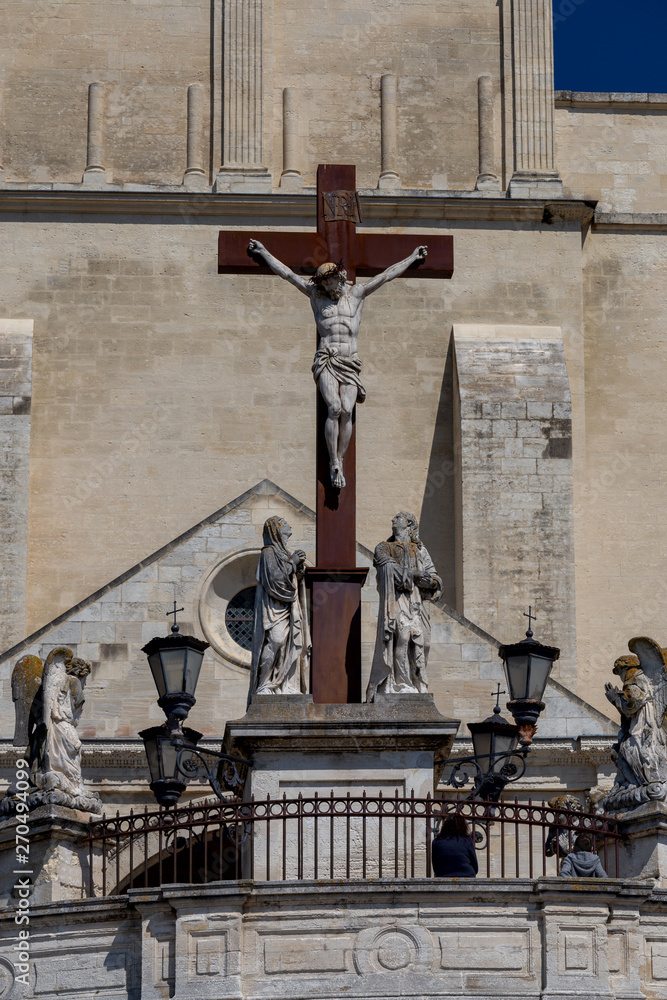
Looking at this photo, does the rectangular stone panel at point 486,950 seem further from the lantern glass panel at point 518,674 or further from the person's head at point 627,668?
the lantern glass panel at point 518,674

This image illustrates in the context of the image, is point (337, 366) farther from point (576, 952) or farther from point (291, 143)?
point (291, 143)

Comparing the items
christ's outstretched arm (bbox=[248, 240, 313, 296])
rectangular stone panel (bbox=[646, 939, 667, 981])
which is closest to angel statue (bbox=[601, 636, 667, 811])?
rectangular stone panel (bbox=[646, 939, 667, 981])

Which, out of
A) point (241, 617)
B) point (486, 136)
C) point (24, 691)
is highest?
point (486, 136)

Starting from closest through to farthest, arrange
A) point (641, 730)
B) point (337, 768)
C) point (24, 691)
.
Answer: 1. point (337, 768)
2. point (641, 730)
3. point (24, 691)

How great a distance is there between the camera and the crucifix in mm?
14859

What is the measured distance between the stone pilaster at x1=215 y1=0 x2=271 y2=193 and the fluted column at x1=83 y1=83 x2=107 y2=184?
1397 mm

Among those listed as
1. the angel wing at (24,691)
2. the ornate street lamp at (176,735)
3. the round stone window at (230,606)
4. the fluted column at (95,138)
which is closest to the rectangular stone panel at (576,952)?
the ornate street lamp at (176,735)

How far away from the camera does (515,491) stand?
23766 millimetres

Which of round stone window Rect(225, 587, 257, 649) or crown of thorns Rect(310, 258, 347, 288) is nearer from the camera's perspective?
crown of thorns Rect(310, 258, 347, 288)

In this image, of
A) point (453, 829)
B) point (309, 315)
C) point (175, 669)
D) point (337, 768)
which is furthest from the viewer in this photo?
point (309, 315)

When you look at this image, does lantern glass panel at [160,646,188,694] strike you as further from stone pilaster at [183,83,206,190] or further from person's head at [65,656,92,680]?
stone pilaster at [183,83,206,190]

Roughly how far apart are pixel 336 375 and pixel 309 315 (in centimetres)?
936

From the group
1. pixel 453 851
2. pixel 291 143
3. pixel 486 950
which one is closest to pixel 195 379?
pixel 291 143

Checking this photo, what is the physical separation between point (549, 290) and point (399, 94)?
308cm
